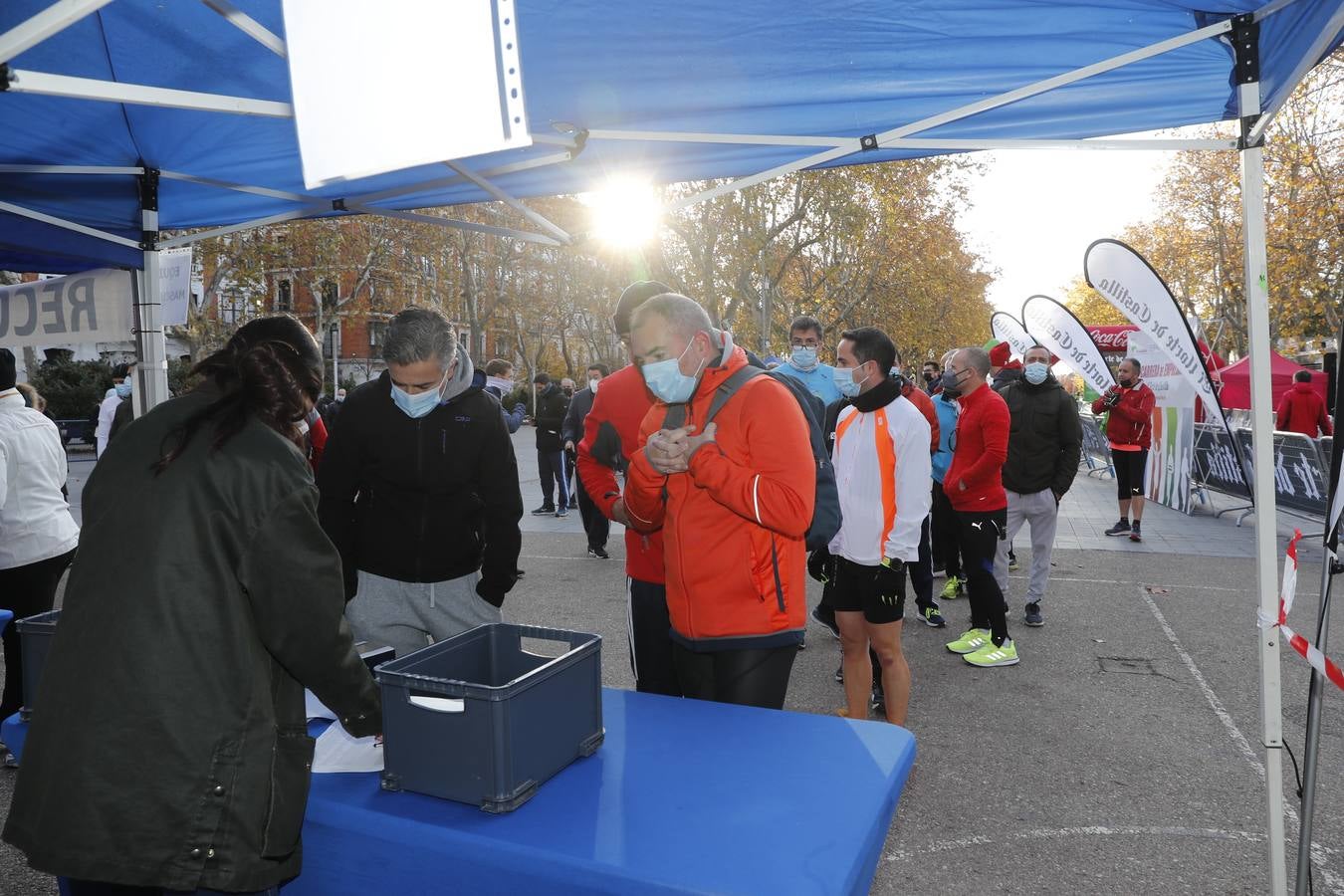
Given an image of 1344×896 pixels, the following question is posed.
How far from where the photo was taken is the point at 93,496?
171 cm

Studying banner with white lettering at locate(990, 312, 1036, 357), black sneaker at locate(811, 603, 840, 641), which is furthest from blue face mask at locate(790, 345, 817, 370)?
banner with white lettering at locate(990, 312, 1036, 357)

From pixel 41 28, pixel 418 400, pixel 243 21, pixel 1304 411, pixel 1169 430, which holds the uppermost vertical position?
pixel 243 21

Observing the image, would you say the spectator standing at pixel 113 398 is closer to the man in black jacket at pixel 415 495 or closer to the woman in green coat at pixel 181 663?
the man in black jacket at pixel 415 495

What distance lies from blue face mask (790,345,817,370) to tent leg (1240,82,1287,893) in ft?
12.2

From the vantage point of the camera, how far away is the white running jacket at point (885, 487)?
375 cm

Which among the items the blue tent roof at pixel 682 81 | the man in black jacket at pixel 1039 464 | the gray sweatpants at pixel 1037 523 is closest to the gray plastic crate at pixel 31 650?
the blue tent roof at pixel 682 81

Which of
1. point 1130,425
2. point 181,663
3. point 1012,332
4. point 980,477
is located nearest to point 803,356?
point 980,477

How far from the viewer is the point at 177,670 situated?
160cm

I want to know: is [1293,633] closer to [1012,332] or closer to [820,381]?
[820,381]

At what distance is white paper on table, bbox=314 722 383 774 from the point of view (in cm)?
200

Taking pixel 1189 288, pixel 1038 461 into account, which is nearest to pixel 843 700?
pixel 1038 461

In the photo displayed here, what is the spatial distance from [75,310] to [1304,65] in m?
5.16

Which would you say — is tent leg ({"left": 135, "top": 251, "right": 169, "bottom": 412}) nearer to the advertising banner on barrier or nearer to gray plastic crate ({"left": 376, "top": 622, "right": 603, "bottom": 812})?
gray plastic crate ({"left": 376, "top": 622, "right": 603, "bottom": 812})

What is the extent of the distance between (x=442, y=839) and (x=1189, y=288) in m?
40.0
